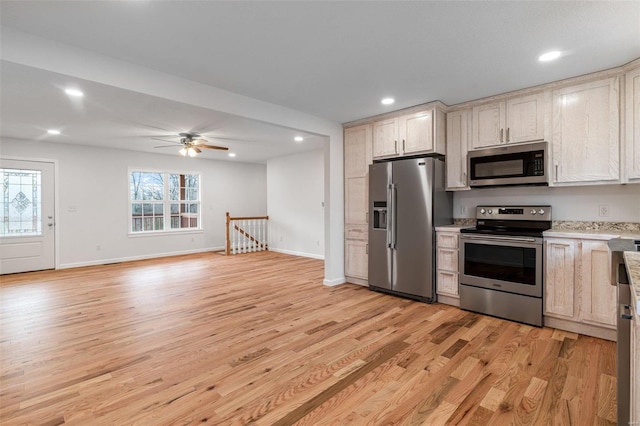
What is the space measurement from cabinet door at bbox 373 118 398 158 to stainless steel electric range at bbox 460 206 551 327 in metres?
1.45

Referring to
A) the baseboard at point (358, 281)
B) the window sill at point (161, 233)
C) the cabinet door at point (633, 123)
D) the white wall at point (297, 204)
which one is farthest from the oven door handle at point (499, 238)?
the window sill at point (161, 233)

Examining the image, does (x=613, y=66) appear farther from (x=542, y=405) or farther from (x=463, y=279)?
(x=542, y=405)

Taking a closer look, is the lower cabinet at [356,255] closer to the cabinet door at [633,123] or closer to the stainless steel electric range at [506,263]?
the stainless steel electric range at [506,263]

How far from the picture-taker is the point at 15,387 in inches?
84.3

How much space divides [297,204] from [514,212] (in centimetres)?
506

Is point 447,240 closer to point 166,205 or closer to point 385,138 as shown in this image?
point 385,138

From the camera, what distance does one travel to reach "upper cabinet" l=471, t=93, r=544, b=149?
3.29 metres

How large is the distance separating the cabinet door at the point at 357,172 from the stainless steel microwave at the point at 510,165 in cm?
144

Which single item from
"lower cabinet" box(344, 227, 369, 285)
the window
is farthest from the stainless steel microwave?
the window

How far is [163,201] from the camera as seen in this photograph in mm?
7715

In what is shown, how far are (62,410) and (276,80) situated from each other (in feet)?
10.3

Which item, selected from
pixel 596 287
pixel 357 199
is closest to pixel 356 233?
pixel 357 199

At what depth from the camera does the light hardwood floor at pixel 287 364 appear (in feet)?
6.13

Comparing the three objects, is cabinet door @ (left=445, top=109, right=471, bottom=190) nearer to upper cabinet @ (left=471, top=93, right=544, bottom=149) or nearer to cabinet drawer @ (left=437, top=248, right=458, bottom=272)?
upper cabinet @ (left=471, top=93, right=544, bottom=149)
